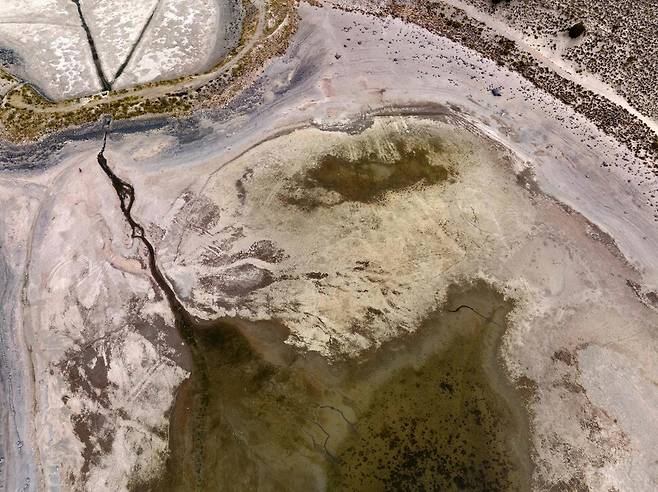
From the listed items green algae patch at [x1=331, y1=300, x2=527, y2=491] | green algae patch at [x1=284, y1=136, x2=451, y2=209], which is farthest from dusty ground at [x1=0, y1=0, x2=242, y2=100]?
green algae patch at [x1=331, y1=300, x2=527, y2=491]

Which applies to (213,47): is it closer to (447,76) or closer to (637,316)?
(447,76)

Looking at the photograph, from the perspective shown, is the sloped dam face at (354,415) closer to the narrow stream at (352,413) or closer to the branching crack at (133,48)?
the narrow stream at (352,413)

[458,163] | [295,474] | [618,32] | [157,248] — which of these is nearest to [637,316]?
[458,163]

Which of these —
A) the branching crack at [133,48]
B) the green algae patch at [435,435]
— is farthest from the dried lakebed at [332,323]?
the branching crack at [133,48]

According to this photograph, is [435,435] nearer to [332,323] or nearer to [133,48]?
[332,323]

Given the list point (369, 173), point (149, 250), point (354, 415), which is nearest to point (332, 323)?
point (354, 415)

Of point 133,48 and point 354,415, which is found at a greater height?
point 133,48
